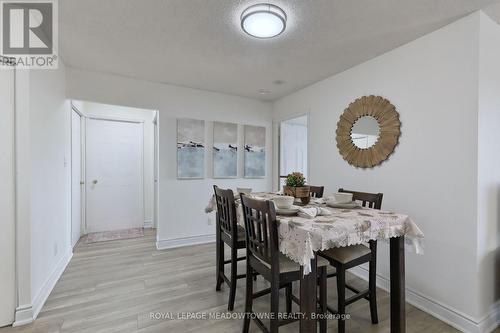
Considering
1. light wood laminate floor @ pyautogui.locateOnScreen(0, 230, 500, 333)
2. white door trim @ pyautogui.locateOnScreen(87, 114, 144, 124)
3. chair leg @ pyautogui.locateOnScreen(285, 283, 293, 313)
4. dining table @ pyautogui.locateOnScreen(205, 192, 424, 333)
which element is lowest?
light wood laminate floor @ pyautogui.locateOnScreen(0, 230, 500, 333)

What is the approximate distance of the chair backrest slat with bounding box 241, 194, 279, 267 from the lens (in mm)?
1379

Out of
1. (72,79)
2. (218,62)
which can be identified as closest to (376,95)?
(218,62)

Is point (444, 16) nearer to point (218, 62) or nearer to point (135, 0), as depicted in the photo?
point (218, 62)

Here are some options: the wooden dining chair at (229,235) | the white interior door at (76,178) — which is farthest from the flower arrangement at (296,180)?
the white interior door at (76,178)

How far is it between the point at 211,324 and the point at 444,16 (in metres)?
3.05

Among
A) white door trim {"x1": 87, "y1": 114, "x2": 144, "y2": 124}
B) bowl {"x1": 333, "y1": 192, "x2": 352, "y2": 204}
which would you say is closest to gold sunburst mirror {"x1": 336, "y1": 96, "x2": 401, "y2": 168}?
bowl {"x1": 333, "y1": 192, "x2": 352, "y2": 204}

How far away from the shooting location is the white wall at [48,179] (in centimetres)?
198

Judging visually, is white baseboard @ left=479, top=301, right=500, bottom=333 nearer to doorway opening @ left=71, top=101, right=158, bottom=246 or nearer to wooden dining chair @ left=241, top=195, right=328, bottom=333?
wooden dining chair @ left=241, top=195, right=328, bottom=333

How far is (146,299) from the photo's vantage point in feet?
7.11

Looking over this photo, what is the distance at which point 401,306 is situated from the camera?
5.34ft

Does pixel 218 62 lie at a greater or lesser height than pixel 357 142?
greater

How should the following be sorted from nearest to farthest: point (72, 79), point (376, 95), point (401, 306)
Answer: point (401, 306)
point (376, 95)
point (72, 79)

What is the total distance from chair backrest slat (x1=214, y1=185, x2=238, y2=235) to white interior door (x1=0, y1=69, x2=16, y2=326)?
1619mm

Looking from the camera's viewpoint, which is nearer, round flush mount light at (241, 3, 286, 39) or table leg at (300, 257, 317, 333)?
table leg at (300, 257, 317, 333)
